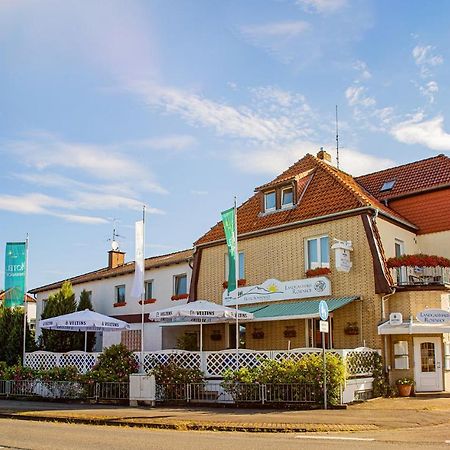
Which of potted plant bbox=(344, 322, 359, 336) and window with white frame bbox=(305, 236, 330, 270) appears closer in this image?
potted plant bbox=(344, 322, 359, 336)

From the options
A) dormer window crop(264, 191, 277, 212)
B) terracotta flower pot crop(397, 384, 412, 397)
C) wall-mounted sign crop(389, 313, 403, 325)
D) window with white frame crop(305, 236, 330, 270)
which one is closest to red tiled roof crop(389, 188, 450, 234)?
window with white frame crop(305, 236, 330, 270)

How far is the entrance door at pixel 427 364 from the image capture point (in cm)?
2072

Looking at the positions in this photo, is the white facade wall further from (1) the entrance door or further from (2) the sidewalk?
(1) the entrance door

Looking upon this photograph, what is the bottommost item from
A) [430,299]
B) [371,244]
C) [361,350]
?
[361,350]

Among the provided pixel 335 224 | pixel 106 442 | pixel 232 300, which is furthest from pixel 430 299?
pixel 106 442

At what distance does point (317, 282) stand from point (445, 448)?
1256 cm

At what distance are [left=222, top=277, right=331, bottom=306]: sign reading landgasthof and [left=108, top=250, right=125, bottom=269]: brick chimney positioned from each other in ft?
42.1

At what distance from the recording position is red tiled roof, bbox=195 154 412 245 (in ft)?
76.3

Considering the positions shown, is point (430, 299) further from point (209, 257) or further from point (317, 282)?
point (209, 257)

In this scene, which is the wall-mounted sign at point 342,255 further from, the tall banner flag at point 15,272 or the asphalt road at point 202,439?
the tall banner flag at point 15,272

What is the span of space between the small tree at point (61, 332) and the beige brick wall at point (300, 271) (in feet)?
28.8

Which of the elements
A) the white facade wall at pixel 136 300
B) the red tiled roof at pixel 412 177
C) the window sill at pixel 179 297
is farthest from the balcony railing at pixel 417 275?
the white facade wall at pixel 136 300

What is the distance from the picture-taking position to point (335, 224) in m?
23.0

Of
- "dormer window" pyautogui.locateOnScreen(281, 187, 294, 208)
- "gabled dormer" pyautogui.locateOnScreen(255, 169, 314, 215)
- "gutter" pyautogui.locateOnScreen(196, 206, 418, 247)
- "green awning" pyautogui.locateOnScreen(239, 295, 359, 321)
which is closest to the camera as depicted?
"green awning" pyautogui.locateOnScreen(239, 295, 359, 321)
